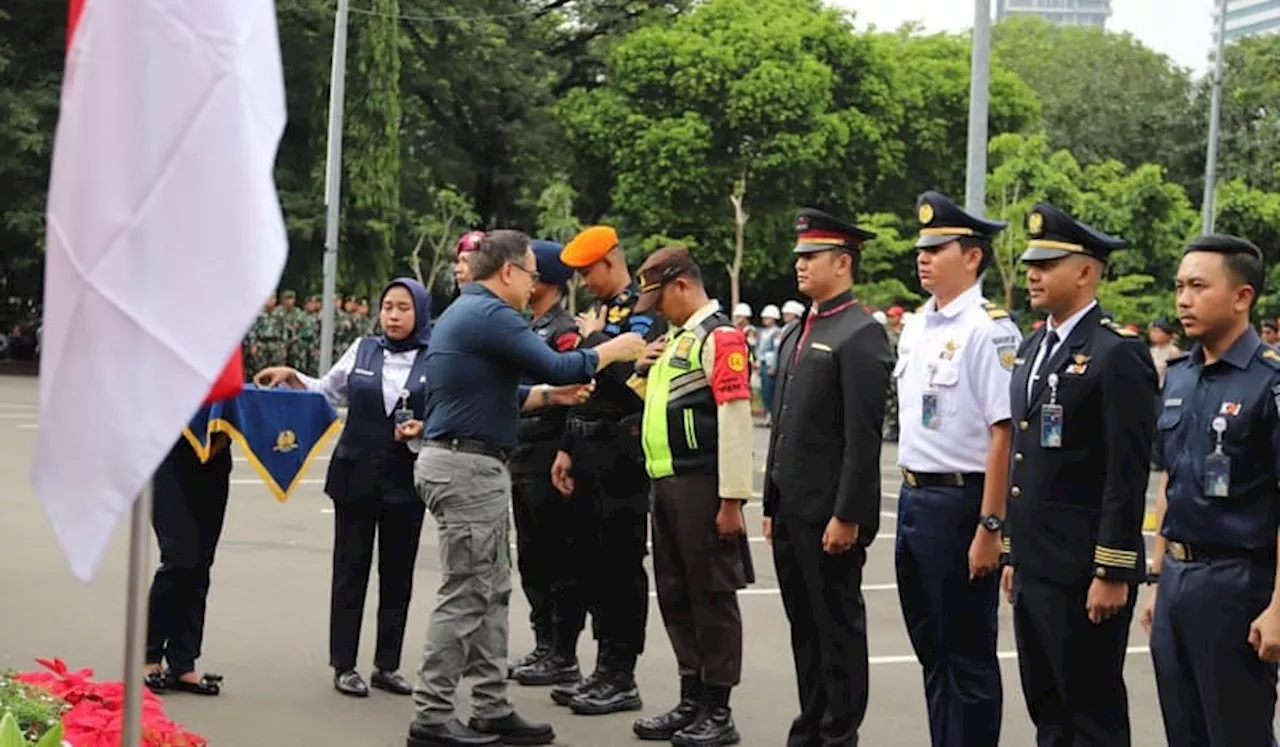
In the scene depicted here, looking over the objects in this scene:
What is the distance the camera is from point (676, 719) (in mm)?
7020

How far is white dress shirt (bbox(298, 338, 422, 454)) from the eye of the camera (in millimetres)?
7652

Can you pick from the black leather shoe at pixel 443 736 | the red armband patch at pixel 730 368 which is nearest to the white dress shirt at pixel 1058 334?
the red armband patch at pixel 730 368

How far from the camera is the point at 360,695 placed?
7590 millimetres

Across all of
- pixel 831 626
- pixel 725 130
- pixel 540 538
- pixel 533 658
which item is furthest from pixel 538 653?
pixel 725 130

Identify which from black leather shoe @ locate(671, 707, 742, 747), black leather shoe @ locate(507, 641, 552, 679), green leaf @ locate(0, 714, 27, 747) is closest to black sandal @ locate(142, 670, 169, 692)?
black leather shoe @ locate(507, 641, 552, 679)

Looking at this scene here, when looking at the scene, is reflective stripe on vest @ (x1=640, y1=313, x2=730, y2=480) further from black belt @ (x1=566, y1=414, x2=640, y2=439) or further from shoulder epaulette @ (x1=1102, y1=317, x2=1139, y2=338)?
shoulder epaulette @ (x1=1102, y1=317, x2=1139, y2=338)

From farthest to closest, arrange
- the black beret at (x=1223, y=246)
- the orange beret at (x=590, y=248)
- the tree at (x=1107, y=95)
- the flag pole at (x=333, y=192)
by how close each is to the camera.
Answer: the tree at (x=1107, y=95), the flag pole at (x=333, y=192), the orange beret at (x=590, y=248), the black beret at (x=1223, y=246)

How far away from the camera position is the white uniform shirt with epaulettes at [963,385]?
19.6 feet

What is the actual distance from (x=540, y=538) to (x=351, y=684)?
1138mm

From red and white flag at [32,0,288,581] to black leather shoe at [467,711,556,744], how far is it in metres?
4.06

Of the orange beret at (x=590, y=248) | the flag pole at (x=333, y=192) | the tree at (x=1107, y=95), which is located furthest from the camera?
the tree at (x=1107, y=95)

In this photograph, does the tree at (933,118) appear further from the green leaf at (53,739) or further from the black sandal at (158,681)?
the green leaf at (53,739)

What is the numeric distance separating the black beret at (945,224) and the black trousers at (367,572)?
271cm

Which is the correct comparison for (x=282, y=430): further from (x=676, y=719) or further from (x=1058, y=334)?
(x=1058, y=334)
